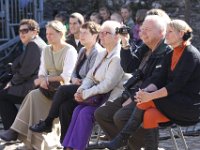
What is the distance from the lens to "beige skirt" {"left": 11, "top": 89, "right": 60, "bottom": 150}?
243 inches

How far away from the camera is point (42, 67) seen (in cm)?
640

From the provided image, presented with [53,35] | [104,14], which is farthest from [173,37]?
[104,14]

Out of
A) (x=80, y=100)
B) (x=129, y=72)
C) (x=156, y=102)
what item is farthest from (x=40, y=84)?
(x=156, y=102)

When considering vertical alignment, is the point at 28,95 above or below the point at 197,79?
below

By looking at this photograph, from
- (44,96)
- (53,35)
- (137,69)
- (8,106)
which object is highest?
(53,35)

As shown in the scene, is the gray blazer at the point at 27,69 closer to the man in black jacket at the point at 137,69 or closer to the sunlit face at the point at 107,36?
the sunlit face at the point at 107,36

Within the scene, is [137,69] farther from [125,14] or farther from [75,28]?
[125,14]

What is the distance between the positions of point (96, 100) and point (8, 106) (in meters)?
1.48

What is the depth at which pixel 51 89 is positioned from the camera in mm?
6195

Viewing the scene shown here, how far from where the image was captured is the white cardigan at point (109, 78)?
5547 millimetres

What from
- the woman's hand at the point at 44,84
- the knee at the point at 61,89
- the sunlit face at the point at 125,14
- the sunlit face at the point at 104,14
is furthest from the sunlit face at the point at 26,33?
the sunlit face at the point at 104,14

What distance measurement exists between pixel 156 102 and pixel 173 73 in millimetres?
297

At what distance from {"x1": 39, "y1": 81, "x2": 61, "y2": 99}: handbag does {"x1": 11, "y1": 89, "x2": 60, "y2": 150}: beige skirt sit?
5 centimetres

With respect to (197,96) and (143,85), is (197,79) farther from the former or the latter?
(143,85)
